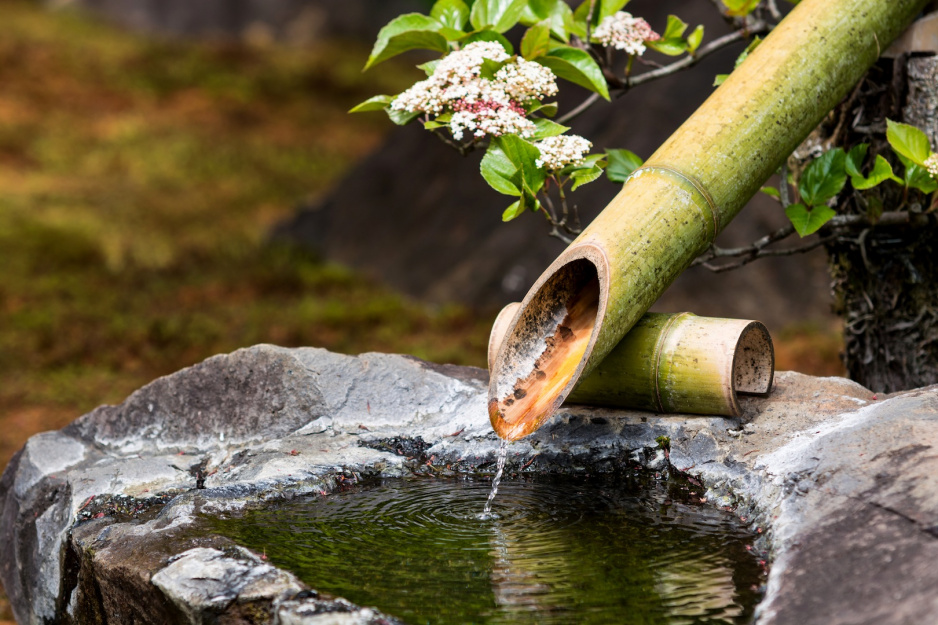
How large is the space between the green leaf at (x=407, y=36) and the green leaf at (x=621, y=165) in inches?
30.8

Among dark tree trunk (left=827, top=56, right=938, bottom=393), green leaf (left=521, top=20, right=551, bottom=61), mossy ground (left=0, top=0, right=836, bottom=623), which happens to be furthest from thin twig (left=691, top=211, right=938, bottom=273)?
mossy ground (left=0, top=0, right=836, bottom=623)

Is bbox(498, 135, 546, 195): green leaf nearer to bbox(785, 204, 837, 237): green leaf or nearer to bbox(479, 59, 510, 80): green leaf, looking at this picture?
bbox(479, 59, 510, 80): green leaf

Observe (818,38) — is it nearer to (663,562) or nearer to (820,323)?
(663,562)

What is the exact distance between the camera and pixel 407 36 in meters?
3.52

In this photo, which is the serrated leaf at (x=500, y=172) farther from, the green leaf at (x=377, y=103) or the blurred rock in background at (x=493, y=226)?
the blurred rock in background at (x=493, y=226)

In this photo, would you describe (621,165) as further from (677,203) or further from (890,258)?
(890,258)

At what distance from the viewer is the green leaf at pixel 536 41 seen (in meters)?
3.43

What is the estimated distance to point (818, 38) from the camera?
11.4 ft

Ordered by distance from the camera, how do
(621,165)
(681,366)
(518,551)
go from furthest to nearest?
(621,165), (681,366), (518,551)

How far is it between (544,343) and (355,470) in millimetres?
789

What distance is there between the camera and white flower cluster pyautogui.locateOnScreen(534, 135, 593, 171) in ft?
10.4

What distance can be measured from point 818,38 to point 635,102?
4.98 m

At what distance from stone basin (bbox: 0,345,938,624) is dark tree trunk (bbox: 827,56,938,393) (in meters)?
0.86

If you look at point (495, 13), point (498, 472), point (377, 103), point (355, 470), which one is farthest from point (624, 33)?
point (355, 470)
